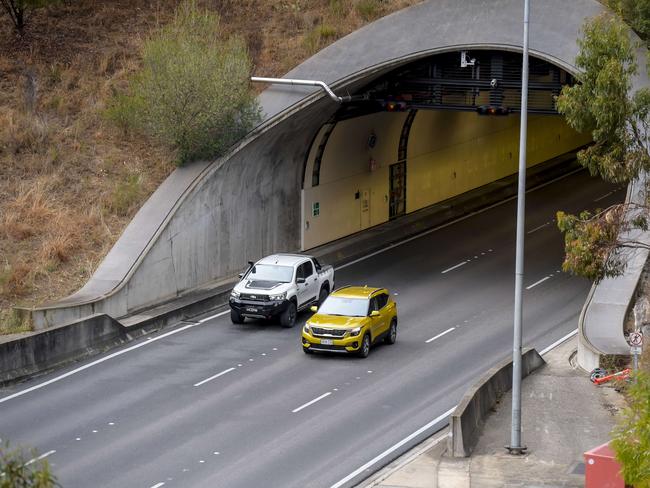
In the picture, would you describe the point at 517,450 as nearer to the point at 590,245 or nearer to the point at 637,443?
the point at 590,245

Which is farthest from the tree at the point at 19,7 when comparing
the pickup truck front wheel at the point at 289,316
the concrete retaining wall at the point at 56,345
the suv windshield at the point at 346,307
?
the suv windshield at the point at 346,307

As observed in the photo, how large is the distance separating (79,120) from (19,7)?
6.45 m

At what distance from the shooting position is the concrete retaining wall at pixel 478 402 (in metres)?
21.8

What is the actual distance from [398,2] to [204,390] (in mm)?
20515

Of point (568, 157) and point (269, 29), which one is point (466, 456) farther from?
point (568, 157)

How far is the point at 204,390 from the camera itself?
86.1ft

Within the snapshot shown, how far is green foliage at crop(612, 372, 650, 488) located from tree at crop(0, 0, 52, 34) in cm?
2953

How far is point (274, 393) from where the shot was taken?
2598 centimetres

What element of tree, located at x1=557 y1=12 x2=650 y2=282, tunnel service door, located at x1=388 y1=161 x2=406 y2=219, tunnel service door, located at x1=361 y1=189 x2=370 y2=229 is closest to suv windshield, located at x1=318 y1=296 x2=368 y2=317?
tree, located at x1=557 y1=12 x2=650 y2=282

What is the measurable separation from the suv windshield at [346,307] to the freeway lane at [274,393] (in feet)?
3.65

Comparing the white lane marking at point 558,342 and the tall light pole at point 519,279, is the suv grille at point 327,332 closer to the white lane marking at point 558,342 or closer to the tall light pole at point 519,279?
the white lane marking at point 558,342

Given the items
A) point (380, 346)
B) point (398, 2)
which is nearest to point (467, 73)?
point (398, 2)

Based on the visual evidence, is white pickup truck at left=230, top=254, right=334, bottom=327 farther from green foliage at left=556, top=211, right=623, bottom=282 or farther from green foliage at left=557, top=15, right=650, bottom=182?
green foliage at left=557, top=15, right=650, bottom=182

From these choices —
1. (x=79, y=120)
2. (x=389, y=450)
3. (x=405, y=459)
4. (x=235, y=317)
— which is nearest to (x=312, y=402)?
(x=389, y=450)
